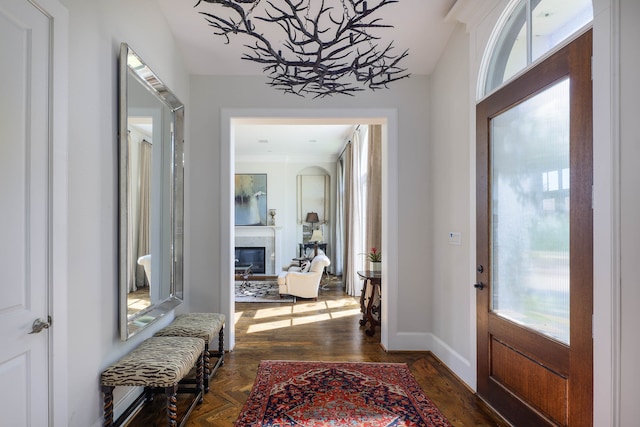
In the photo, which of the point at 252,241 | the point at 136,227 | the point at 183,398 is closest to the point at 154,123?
the point at 136,227

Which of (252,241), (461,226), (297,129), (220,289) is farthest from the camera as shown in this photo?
(252,241)

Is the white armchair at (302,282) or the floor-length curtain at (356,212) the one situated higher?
the floor-length curtain at (356,212)

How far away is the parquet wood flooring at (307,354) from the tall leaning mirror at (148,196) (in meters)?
0.79

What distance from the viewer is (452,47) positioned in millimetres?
3193

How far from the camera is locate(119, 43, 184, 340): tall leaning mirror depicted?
223cm

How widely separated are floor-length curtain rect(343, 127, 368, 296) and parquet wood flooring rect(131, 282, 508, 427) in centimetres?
93

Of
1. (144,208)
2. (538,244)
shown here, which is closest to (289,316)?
(144,208)

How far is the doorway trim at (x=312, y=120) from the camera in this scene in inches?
142

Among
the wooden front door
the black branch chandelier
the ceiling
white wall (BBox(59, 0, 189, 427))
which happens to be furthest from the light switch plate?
white wall (BBox(59, 0, 189, 427))

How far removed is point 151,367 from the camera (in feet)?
6.53

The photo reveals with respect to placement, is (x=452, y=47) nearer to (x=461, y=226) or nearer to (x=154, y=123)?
(x=461, y=226)

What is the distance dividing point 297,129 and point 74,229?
195 inches

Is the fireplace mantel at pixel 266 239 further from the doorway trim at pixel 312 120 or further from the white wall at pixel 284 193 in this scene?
the doorway trim at pixel 312 120

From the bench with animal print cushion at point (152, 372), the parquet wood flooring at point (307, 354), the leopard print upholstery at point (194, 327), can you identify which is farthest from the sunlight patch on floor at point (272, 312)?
the bench with animal print cushion at point (152, 372)
